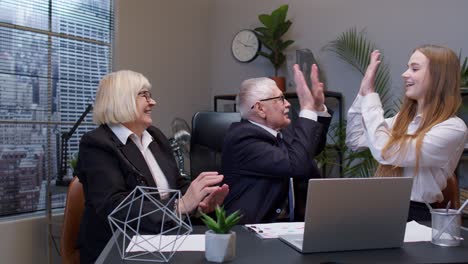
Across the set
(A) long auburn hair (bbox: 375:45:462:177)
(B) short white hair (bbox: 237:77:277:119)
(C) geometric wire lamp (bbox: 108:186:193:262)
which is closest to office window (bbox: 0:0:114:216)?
(B) short white hair (bbox: 237:77:277:119)

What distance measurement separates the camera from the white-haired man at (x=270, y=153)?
75.0 inches

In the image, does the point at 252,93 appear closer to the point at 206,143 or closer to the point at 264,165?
the point at 264,165

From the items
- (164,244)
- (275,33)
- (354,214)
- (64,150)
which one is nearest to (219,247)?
(164,244)

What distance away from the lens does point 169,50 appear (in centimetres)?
404

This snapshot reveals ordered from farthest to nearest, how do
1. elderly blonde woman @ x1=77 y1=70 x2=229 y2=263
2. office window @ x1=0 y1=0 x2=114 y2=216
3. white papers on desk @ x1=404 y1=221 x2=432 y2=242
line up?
1. office window @ x1=0 y1=0 x2=114 y2=216
2. elderly blonde woman @ x1=77 y1=70 x2=229 y2=263
3. white papers on desk @ x1=404 y1=221 x2=432 y2=242

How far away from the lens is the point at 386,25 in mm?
3609

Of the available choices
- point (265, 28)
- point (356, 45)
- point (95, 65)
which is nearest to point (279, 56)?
point (265, 28)

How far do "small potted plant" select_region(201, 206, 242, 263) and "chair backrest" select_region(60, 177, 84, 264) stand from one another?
3.62ft

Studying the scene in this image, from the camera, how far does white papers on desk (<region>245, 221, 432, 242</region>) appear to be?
54.2 inches

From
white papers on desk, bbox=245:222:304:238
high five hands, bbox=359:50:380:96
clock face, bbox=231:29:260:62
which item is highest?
clock face, bbox=231:29:260:62

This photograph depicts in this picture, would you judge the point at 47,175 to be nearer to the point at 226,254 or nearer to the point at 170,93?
the point at 170,93

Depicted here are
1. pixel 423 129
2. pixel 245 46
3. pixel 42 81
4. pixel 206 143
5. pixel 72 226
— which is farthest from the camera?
pixel 245 46

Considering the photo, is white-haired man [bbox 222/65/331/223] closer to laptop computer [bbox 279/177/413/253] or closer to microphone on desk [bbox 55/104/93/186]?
laptop computer [bbox 279/177/413/253]

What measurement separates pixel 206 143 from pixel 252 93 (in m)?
0.54
